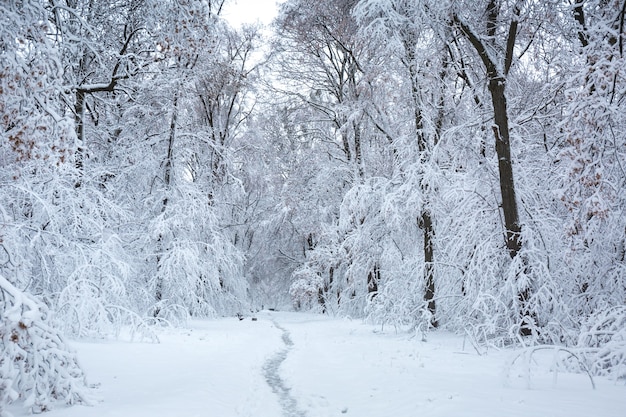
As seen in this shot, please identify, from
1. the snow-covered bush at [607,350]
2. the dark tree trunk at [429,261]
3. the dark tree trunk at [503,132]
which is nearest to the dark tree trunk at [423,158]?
the dark tree trunk at [429,261]

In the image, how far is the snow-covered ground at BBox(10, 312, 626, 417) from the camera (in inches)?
189

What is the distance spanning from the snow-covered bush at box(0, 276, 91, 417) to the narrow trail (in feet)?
8.02

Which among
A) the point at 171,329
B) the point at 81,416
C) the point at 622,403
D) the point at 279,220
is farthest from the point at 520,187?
the point at 279,220

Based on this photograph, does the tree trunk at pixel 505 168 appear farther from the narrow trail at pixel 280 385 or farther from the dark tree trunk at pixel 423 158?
the narrow trail at pixel 280 385

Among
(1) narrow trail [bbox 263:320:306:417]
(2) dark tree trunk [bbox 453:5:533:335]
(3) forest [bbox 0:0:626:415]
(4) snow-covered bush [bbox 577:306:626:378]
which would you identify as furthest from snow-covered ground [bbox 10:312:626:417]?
(2) dark tree trunk [bbox 453:5:533:335]

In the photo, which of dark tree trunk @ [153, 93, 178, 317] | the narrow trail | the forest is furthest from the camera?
dark tree trunk @ [153, 93, 178, 317]

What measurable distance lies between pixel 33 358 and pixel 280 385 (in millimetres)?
3731

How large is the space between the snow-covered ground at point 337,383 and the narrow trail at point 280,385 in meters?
0.02

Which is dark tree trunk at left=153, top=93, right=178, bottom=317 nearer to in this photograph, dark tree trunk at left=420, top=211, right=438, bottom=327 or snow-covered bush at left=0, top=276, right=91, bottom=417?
dark tree trunk at left=420, top=211, right=438, bottom=327

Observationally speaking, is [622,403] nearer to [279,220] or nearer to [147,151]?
[147,151]

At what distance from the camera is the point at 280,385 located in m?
7.28

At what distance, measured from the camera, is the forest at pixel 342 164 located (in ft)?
19.3

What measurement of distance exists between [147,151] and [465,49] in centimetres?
1133

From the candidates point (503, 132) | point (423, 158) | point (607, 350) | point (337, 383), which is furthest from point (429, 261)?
point (607, 350)
